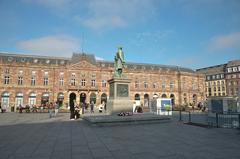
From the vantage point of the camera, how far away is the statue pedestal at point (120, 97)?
1608cm

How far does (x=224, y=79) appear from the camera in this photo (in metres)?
83.9

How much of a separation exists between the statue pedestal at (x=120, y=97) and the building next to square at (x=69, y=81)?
3081 cm

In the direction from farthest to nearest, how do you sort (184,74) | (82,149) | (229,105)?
(184,74) → (229,105) → (82,149)

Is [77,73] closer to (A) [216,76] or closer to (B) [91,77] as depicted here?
(B) [91,77]

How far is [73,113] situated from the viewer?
20203 millimetres

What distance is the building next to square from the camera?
4884cm

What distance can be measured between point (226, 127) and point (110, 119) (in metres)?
8.70

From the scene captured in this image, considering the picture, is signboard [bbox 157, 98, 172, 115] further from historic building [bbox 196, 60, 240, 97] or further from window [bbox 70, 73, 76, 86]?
historic building [bbox 196, 60, 240, 97]

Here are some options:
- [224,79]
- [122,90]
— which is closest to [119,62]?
[122,90]

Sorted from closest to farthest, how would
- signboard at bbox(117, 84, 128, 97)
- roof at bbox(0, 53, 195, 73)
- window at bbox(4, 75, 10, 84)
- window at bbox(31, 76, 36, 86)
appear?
signboard at bbox(117, 84, 128, 97) < window at bbox(4, 75, 10, 84) < window at bbox(31, 76, 36, 86) < roof at bbox(0, 53, 195, 73)

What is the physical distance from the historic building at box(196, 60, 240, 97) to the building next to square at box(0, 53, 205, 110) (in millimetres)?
27974

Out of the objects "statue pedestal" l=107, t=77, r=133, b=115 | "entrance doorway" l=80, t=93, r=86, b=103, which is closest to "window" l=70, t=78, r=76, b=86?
"entrance doorway" l=80, t=93, r=86, b=103

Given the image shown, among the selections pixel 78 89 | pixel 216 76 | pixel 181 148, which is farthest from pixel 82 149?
pixel 216 76

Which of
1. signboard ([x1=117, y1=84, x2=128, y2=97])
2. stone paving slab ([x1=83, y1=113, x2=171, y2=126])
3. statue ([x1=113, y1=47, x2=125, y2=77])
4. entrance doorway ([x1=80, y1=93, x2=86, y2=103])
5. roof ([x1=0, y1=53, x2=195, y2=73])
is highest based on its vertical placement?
roof ([x1=0, y1=53, x2=195, y2=73])
